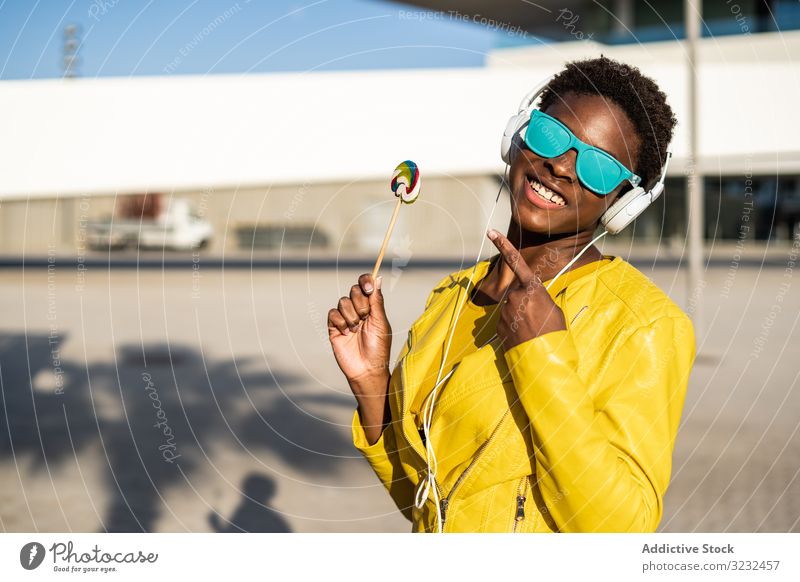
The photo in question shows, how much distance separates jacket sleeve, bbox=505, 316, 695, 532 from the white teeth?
1.28 feet

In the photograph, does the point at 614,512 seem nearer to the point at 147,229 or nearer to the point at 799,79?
the point at 799,79

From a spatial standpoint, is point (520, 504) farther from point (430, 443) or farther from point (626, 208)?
point (626, 208)

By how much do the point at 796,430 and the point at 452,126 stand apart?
16505 millimetres

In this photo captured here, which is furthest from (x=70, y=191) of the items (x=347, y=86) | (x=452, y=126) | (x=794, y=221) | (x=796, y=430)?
(x=794, y=221)

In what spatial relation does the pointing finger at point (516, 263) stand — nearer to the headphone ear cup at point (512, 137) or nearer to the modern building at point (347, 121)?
the headphone ear cup at point (512, 137)

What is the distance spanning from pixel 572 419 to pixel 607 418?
0.12 m

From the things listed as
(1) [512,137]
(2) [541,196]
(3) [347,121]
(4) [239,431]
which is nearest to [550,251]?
(2) [541,196]

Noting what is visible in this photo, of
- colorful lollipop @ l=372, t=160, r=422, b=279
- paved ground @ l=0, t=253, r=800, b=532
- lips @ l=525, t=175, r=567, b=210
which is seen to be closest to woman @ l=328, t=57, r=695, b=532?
lips @ l=525, t=175, r=567, b=210

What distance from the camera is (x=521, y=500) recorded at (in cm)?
201

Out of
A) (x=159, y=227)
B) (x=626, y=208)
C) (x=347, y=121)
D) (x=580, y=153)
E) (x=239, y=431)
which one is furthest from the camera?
(x=159, y=227)

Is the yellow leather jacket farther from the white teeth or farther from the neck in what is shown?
the white teeth

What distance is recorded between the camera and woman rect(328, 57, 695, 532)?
180 cm

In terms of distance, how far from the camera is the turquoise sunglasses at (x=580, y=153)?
6.56 feet

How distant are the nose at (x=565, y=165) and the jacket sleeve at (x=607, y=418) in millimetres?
406
